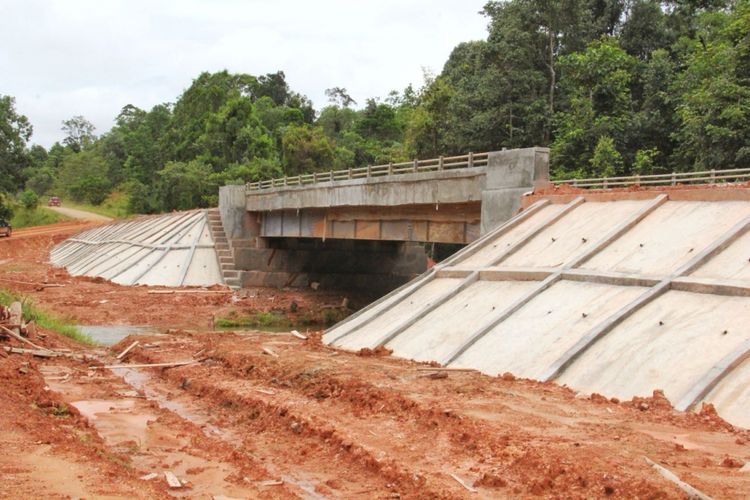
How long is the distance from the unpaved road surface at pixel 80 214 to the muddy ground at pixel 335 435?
206 feet

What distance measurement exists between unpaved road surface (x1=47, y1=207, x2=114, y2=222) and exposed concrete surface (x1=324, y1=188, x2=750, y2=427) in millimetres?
62213

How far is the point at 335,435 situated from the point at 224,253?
33272mm

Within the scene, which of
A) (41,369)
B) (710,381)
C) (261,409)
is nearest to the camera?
(710,381)

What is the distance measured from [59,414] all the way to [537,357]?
8.13 meters

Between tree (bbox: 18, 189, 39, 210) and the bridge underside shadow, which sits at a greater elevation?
tree (bbox: 18, 189, 39, 210)

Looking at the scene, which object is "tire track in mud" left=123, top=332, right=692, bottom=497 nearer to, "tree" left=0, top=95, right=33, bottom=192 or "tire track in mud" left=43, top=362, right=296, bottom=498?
"tire track in mud" left=43, top=362, right=296, bottom=498

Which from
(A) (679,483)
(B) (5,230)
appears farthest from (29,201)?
(A) (679,483)

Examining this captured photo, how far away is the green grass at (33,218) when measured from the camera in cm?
7669

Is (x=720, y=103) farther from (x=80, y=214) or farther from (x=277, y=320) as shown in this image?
(x=80, y=214)

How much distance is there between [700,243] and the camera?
53.2ft

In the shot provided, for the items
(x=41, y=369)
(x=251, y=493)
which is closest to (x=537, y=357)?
(x=251, y=493)

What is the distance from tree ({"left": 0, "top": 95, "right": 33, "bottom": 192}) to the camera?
78.7 m

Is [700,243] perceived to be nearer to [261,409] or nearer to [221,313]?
[261,409]

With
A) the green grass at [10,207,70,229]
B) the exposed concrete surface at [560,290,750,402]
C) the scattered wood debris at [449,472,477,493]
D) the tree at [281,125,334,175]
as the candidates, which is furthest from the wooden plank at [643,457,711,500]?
the green grass at [10,207,70,229]
